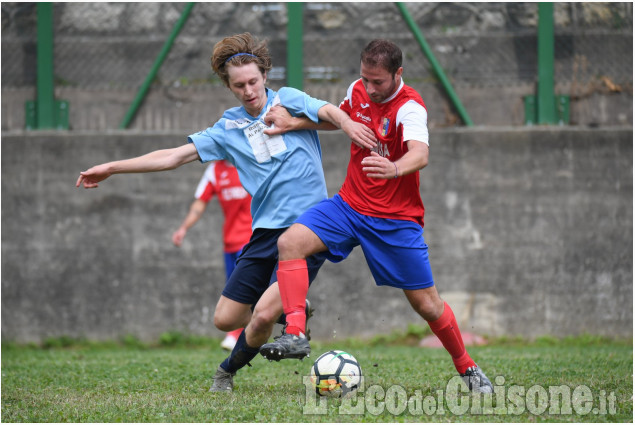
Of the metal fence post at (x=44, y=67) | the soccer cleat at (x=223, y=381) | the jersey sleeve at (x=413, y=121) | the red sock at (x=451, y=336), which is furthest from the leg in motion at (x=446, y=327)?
the metal fence post at (x=44, y=67)

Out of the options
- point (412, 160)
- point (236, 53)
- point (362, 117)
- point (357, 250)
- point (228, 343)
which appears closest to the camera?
point (412, 160)

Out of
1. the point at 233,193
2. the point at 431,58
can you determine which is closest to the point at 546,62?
the point at 431,58

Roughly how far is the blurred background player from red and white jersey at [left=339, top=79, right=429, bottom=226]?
3.31 meters

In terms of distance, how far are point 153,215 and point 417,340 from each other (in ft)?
Answer: 10.4

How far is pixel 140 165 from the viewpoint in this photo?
4.45 m

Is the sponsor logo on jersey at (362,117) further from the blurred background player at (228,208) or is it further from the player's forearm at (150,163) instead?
the blurred background player at (228,208)

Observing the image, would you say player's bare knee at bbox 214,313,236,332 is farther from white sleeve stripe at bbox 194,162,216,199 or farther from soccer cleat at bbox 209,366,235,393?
white sleeve stripe at bbox 194,162,216,199

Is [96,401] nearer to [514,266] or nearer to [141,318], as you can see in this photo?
[141,318]

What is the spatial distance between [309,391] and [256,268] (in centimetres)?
78

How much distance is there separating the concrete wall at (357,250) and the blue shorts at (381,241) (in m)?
4.07

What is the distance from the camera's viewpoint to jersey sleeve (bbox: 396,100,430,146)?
406cm

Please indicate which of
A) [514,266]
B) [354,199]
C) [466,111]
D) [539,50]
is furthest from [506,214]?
[354,199]

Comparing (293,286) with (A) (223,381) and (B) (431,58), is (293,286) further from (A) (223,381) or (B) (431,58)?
(B) (431,58)

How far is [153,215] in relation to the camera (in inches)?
336
